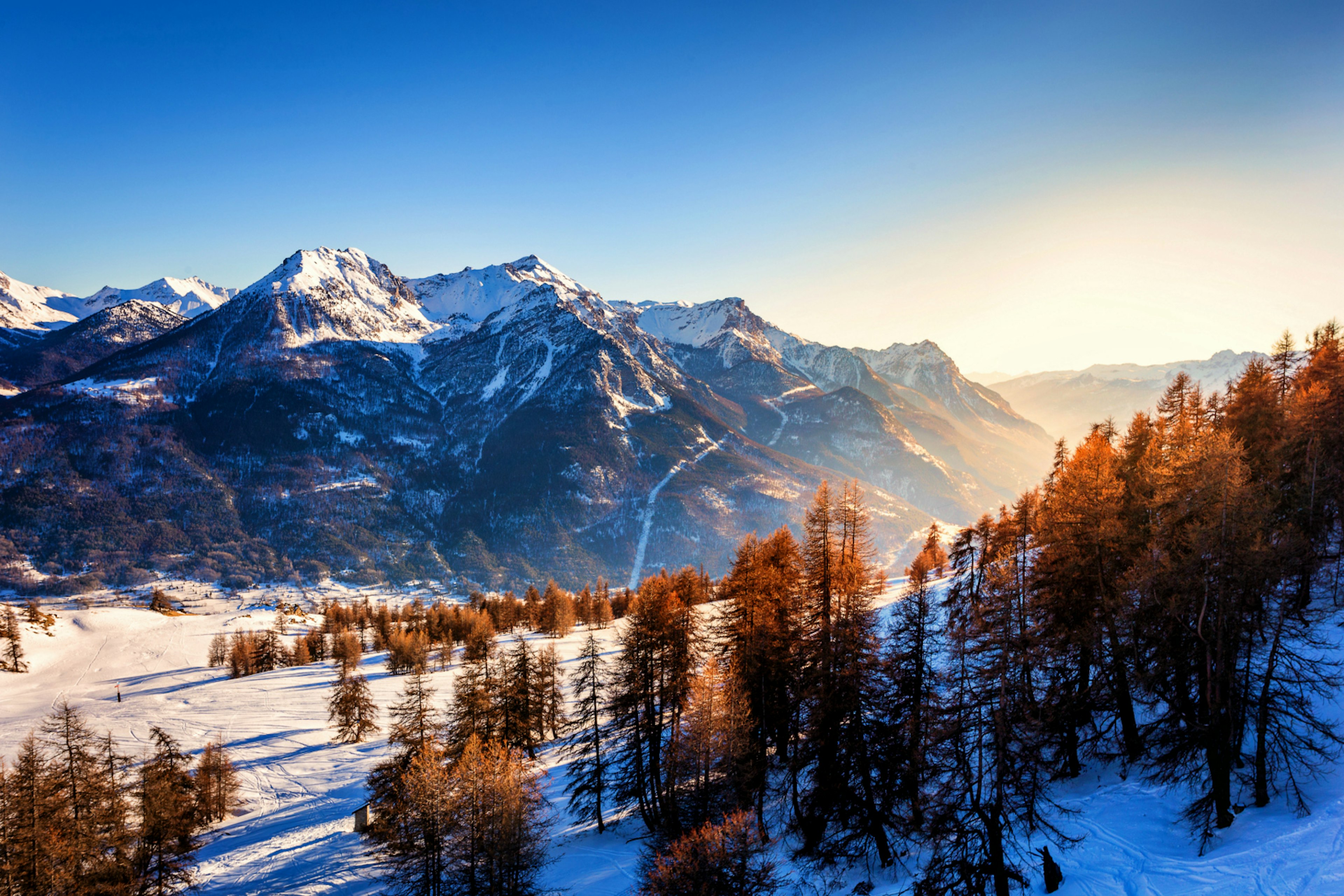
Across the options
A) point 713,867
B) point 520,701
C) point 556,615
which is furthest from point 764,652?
point 556,615

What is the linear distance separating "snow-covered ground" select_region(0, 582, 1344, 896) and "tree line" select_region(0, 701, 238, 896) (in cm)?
343

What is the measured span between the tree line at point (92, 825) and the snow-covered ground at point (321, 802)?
11.2 ft

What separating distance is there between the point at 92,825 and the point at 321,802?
743 inches

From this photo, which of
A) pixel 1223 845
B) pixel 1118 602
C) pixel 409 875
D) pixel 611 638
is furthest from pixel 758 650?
pixel 611 638

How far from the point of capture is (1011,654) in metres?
18.4

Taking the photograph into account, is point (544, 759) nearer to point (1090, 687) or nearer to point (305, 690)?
point (1090, 687)

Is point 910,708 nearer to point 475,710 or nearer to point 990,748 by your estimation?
point 990,748

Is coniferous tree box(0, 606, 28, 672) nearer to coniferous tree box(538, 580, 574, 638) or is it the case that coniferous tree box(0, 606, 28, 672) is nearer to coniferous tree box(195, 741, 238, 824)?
coniferous tree box(538, 580, 574, 638)

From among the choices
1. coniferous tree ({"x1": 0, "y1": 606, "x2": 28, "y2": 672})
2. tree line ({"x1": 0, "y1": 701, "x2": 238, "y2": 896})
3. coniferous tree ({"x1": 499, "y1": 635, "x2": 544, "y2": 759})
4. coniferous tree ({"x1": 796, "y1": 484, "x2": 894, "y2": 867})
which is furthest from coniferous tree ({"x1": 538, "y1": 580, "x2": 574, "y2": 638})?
coniferous tree ({"x1": 0, "y1": 606, "x2": 28, "y2": 672})

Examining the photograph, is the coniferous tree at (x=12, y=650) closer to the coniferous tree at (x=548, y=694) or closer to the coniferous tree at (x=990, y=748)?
the coniferous tree at (x=548, y=694)

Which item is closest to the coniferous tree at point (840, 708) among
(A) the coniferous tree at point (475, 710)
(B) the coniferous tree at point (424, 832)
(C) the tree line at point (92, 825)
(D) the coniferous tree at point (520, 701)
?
(B) the coniferous tree at point (424, 832)

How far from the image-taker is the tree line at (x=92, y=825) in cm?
2912

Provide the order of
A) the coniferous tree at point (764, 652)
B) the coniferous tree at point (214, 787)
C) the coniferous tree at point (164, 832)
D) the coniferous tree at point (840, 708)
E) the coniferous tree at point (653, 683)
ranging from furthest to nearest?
the coniferous tree at point (214, 787), the coniferous tree at point (164, 832), the coniferous tree at point (653, 683), the coniferous tree at point (764, 652), the coniferous tree at point (840, 708)

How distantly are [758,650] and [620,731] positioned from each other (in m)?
13.4
